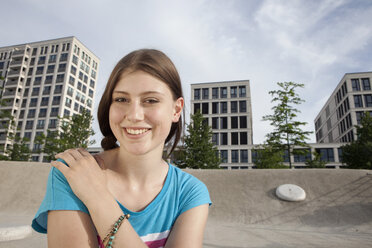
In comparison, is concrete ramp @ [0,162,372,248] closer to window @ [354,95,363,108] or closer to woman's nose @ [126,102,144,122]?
woman's nose @ [126,102,144,122]

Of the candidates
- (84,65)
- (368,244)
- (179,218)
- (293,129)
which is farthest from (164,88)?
(84,65)

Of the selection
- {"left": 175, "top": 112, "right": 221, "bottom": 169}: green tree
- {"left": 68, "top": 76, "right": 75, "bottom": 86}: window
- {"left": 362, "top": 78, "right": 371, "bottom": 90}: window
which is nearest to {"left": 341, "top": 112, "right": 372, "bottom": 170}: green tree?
{"left": 175, "top": 112, "right": 221, "bottom": 169}: green tree

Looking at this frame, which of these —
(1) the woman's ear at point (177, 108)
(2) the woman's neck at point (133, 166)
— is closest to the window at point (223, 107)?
(1) the woman's ear at point (177, 108)

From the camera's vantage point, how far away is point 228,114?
51.5 metres

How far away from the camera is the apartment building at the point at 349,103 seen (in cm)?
4466

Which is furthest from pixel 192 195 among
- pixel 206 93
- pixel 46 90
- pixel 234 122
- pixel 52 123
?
pixel 46 90

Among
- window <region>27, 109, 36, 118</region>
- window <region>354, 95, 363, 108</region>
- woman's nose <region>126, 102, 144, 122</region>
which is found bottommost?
woman's nose <region>126, 102, 144, 122</region>

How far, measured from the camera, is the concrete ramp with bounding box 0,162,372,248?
8.71 metres

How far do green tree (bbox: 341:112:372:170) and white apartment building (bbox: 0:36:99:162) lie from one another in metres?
49.3

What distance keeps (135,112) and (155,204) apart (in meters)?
0.59

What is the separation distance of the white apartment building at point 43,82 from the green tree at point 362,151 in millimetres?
49332

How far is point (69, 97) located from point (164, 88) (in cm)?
6047

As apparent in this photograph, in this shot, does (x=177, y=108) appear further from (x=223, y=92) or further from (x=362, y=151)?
(x=223, y=92)

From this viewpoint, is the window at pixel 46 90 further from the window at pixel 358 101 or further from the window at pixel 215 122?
the window at pixel 358 101
